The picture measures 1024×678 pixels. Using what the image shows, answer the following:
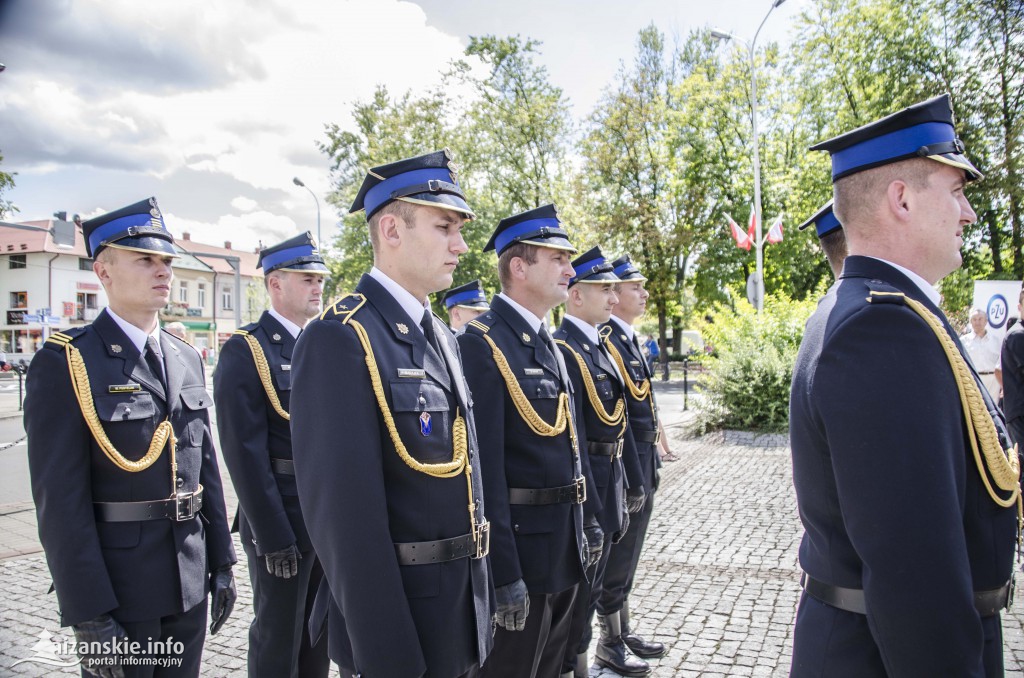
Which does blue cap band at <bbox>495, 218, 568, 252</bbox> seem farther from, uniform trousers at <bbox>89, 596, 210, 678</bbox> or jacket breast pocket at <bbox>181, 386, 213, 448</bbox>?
uniform trousers at <bbox>89, 596, 210, 678</bbox>

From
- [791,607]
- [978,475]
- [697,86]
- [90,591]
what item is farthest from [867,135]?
[697,86]

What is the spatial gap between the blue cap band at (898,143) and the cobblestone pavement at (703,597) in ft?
9.31

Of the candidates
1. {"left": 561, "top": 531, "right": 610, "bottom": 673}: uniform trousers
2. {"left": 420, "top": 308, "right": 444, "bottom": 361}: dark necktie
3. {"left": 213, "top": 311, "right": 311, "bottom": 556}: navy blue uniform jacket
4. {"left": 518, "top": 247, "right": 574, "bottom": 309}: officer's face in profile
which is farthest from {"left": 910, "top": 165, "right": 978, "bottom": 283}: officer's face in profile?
{"left": 213, "top": 311, "right": 311, "bottom": 556}: navy blue uniform jacket

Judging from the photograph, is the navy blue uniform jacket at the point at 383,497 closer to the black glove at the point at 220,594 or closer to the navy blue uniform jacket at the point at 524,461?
the navy blue uniform jacket at the point at 524,461

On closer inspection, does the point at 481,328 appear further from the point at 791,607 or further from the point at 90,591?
the point at 791,607

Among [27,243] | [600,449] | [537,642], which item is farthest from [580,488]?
[27,243]

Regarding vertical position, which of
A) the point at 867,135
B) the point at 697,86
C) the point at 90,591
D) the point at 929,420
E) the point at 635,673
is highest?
the point at 697,86

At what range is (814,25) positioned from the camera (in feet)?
95.1

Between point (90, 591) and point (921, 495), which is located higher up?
point (921, 495)

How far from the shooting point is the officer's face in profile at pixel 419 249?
2.43 metres

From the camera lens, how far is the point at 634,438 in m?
4.76

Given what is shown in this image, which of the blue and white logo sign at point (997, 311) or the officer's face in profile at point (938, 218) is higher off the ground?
the blue and white logo sign at point (997, 311)

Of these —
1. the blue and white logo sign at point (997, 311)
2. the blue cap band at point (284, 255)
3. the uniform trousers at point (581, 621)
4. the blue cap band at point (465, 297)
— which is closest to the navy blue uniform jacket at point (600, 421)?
the uniform trousers at point (581, 621)

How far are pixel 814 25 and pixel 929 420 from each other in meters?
32.9
